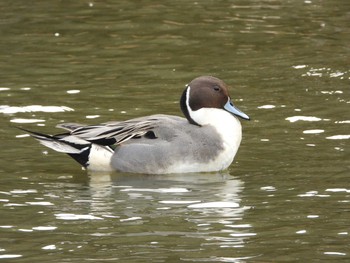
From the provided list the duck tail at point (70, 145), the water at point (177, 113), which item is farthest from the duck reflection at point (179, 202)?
the duck tail at point (70, 145)

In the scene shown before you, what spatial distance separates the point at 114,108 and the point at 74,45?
3.06 meters

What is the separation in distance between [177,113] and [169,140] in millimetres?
2165

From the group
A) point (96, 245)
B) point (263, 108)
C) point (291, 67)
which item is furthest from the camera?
point (291, 67)

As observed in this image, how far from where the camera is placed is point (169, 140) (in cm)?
1123

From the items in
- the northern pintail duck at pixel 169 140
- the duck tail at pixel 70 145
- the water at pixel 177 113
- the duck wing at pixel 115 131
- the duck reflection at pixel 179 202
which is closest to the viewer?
the water at pixel 177 113

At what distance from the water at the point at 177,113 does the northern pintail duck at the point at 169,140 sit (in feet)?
0.47

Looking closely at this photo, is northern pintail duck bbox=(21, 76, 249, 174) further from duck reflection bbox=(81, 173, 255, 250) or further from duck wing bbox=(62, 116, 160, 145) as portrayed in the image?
duck reflection bbox=(81, 173, 255, 250)

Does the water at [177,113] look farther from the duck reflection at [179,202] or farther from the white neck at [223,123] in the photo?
the white neck at [223,123]

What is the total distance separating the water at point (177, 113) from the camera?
8.83 m

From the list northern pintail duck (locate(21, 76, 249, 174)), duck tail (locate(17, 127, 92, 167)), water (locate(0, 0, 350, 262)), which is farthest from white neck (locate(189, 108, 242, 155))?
duck tail (locate(17, 127, 92, 167))

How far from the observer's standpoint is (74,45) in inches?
645

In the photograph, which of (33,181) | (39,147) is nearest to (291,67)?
(39,147)

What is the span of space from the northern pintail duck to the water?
14cm

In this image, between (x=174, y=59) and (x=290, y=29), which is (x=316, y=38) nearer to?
(x=290, y=29)
